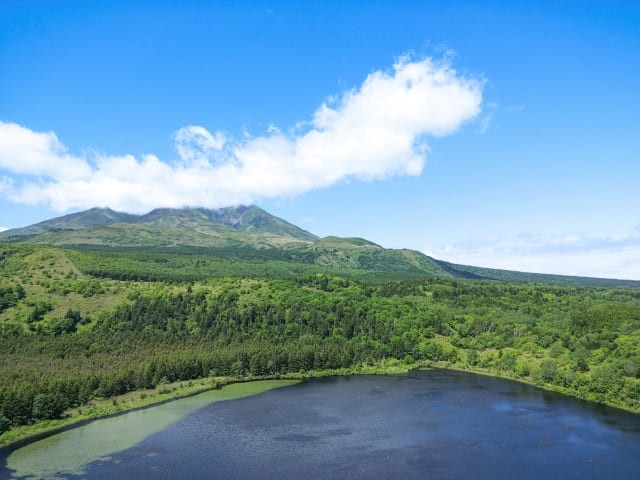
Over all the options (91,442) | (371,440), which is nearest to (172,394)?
(91,442)

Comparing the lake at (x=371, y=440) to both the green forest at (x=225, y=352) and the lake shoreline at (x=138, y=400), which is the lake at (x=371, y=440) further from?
the green forest at (x=225, y=352)

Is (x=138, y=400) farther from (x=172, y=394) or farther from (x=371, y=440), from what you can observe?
(x=371, y=440)

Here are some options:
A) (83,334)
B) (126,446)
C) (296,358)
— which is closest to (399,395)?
(296,358)

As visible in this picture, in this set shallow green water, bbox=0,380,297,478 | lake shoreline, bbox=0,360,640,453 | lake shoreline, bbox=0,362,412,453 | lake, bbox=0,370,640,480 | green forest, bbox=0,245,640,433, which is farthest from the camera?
green forest, bbox=0,245,640,433

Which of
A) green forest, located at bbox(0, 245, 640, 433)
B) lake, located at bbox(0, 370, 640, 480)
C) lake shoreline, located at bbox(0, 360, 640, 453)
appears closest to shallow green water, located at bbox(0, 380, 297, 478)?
lake, located at bbox(0, 370, 640, 480)

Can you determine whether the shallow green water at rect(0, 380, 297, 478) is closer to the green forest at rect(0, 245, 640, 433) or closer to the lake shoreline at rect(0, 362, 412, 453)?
the lake shoreline at rect(0, 362, 412, 453)

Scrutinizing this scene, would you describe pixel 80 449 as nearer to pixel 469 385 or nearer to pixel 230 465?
pixel 230 465
